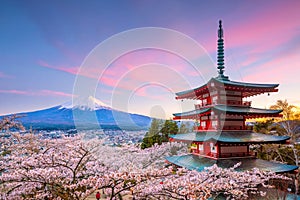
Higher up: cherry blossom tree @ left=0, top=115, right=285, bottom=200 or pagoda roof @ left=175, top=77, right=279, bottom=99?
pagoda roof @ left=175, top=77, right=279, bottom=99

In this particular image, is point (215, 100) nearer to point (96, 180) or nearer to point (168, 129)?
point (96, 180)

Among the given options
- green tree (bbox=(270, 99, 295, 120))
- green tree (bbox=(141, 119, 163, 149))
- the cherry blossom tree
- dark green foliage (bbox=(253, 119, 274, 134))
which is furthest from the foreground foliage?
green tree (bbox=(141, 119, 163, 149))

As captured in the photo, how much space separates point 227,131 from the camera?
9.50m

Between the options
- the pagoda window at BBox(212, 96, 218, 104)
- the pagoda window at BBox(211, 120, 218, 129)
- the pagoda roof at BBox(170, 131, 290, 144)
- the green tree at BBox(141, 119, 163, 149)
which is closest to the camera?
the pagoda roof at BBox(170, 131, 290, 144)

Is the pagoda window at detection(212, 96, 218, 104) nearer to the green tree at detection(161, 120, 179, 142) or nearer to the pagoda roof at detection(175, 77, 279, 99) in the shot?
the pagoda roof at detection(175, 77, 279, 99)

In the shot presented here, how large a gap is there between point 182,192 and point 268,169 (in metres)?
5.07

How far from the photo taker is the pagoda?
8.70 metres

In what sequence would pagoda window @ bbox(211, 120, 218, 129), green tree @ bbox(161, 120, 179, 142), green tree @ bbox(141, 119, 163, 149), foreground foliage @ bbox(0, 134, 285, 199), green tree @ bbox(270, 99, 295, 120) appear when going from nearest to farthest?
foreground foliage @ bbox(0, 134, 285, 199) → pagoda window @ bbox(211, 120, 218, 129) → green tree @ bbox(270, 99, 295, 120) → green tree @ bbox(141, 119, 163, 149) → green tree @ bbox(161, 120, 179, 142)

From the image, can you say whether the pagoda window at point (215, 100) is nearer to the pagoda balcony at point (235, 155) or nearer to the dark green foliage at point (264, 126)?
the pagoda balcony at point (235, 155)

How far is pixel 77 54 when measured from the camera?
1269 cm

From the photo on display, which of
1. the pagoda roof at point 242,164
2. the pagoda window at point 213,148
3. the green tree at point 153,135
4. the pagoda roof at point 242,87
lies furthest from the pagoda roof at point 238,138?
the green tree at point 153,135

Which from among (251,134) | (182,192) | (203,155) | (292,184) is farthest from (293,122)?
(182,192)

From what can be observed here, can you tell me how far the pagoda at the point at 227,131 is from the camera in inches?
342

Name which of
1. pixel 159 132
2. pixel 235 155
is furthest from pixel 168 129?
pixel 235 155
